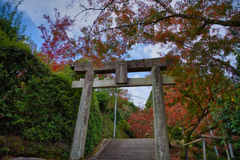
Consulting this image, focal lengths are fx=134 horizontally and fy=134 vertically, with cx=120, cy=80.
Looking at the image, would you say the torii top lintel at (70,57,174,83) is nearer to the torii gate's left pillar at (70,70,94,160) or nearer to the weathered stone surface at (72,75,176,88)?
the weathered stone surface at (72,75,176,88)

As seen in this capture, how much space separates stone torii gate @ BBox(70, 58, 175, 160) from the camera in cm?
498

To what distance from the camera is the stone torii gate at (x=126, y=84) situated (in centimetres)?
498

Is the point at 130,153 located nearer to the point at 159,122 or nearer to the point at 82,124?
the point at 159,122

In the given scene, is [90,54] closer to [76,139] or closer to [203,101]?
[76,139]

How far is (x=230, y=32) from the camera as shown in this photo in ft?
12.5

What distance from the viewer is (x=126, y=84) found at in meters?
6.05

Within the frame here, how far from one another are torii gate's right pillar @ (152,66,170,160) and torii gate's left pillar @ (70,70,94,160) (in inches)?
110

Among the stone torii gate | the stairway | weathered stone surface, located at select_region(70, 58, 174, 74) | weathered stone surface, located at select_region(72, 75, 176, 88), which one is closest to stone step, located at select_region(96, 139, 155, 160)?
the stairway

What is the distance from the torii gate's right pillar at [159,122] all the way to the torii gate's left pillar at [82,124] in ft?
9.18

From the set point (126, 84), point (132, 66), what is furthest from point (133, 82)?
point (132, 66)

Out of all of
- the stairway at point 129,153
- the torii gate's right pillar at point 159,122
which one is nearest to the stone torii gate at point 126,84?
the torii gate's right pillar at point 159,122

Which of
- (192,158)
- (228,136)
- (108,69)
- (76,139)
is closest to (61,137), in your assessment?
(76,139)

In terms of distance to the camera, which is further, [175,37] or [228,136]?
[175,37]

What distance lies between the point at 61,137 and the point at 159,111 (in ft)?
13.2
